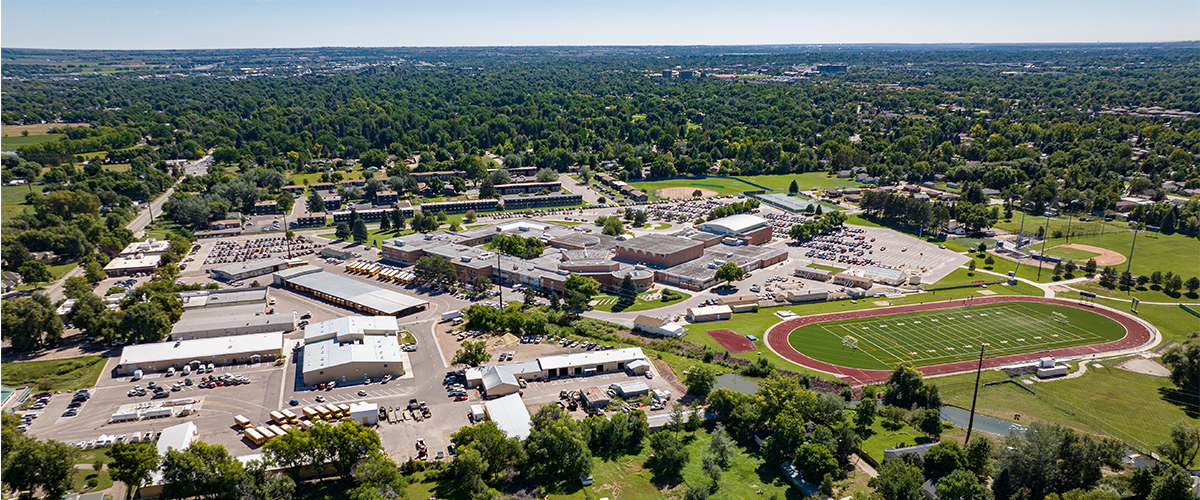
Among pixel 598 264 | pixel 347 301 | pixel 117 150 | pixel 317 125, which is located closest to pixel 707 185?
pixel 598 264

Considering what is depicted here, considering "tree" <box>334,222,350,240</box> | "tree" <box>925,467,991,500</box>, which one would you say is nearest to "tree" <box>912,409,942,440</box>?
"tree" <box>925,467,991,500</box>

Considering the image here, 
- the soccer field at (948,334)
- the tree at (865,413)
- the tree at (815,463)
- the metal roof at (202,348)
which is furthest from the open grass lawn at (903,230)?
the metal roof at (202,348)

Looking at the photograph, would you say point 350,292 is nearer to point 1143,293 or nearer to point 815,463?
point 815,463

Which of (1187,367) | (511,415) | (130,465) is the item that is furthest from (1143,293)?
(130,465)

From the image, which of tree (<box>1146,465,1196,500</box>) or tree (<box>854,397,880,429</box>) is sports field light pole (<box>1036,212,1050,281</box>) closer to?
tree (<box>854,397,880,429</box>)

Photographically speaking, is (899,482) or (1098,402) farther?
(1098,402)

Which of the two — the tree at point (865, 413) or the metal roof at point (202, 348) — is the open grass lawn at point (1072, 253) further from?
the metal roof at point (202, 348)
